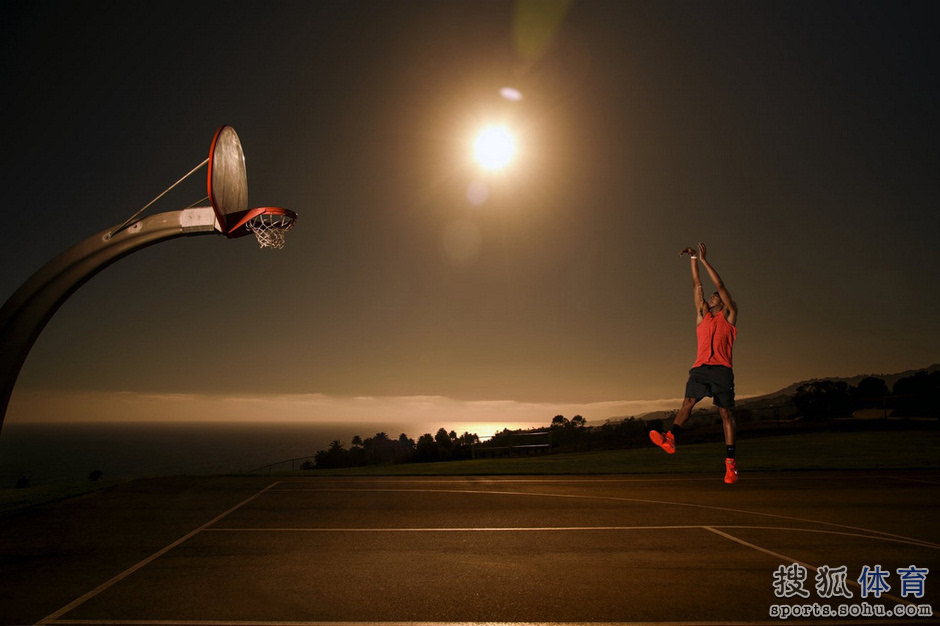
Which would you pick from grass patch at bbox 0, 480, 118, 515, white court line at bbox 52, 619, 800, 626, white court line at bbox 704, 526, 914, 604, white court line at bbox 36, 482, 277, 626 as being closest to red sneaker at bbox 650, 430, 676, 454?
white court line at bbox 704, 526, 914, 604

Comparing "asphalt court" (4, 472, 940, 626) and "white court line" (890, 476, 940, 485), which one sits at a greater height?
"asphalt court" (4, 472, 940, 626)

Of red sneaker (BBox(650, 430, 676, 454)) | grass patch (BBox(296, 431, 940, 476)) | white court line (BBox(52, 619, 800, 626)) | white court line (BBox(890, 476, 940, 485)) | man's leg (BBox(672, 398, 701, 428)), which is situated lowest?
grass patch (BBox(296, 431, 940, 476))

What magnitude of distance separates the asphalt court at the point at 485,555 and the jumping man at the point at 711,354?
1579 mm

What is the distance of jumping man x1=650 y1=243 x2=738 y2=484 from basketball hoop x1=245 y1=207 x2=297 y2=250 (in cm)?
526

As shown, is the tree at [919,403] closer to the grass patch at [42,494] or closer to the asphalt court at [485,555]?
the asphalt court at [485,555]

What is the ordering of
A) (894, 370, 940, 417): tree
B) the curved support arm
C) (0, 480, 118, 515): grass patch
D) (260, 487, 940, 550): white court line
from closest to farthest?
the curved support arm
(260, 487, 940, 550): white court line
(0, 480, 118, 515): grass patch
(894, 370, 940, 417): tree

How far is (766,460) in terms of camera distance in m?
16.2

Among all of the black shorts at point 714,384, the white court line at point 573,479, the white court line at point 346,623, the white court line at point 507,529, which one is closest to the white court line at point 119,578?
the white court line at point 346,623

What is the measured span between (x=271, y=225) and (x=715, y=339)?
608cm

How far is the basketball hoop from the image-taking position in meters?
6.72

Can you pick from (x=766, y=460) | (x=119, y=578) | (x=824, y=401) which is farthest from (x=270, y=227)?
(x=824, y=401)

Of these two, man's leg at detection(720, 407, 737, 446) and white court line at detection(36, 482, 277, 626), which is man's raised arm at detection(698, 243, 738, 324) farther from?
white court line at detection(36, 482, 277, 626)

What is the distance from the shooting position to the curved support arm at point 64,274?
19.2ft

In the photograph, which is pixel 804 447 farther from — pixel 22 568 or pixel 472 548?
pixel 22 568
